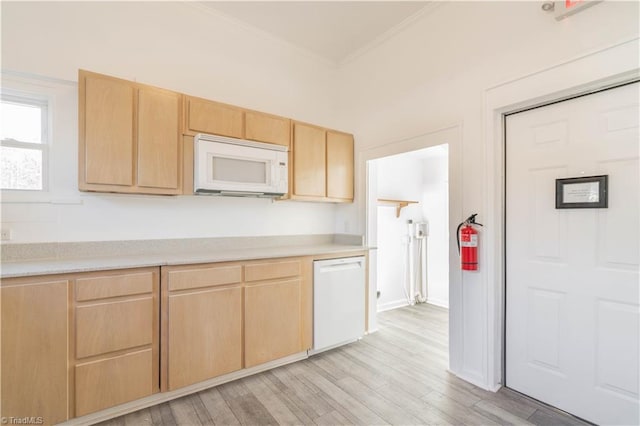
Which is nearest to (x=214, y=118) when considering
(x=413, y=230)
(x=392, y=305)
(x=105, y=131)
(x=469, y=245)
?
(x=105, y=131)

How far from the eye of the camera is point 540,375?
80.2 inches

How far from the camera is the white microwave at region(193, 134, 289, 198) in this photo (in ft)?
7.82

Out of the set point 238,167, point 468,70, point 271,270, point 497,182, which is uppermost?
point 468,70

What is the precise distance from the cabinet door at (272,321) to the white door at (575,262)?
5.43ft

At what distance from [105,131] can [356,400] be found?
101 inches

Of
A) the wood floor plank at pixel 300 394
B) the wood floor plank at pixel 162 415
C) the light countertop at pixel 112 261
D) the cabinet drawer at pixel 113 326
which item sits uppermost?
the light countertop at pixel 112 261

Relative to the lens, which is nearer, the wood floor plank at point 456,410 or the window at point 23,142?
the wood floor plank at point 456,410

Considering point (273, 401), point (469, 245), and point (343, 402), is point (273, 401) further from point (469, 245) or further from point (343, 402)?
point (469, 245)

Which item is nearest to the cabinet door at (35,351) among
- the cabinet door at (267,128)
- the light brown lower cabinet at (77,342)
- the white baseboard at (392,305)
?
the light brown lower cabinet at (77,342)

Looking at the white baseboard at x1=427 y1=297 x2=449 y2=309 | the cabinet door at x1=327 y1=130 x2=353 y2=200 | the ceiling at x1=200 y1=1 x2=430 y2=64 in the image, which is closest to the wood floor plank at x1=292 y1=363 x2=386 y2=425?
the cabinet door at x1=327 y1=130 x2=353 y2=200

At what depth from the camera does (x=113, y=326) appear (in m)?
1.84

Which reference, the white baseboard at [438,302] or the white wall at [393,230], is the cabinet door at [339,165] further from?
the white baseboard at [438,302]

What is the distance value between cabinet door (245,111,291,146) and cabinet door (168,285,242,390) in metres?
1.36

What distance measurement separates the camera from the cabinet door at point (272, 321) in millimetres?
2342
